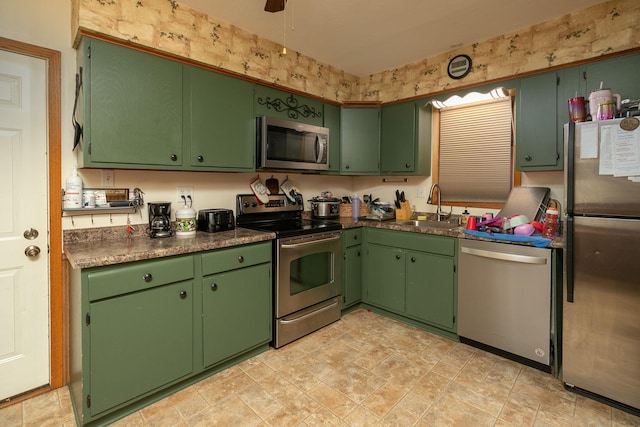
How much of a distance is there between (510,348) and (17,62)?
12.0 feet

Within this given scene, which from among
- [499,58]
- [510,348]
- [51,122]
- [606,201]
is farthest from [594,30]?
[51,122]

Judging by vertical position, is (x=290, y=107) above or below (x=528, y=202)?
above

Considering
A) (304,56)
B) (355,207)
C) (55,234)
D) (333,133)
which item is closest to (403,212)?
(355,207)

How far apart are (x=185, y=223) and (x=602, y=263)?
2.62m

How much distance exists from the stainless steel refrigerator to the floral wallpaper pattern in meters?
0.97

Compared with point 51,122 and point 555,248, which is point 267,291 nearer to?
point 51,122

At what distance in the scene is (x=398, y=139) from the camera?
10.9 ft

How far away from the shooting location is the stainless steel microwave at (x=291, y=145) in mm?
2602

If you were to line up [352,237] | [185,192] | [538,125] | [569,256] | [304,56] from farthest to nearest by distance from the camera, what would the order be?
[304,56]
[352,237]
[185,192]
[538,125]
[569,256]

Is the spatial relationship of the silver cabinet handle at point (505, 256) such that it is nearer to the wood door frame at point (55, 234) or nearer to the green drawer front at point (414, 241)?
the green drawer front at point (414, 241)

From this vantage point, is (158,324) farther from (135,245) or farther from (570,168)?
(570,168)

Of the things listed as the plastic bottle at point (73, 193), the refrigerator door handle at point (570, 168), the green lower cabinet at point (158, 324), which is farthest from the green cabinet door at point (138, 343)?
the refrigerator door handle at point (570, 168)

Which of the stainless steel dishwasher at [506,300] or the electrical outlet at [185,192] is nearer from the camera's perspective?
the stainless steel dishwasher at [506,300]

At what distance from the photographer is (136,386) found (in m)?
1.77
